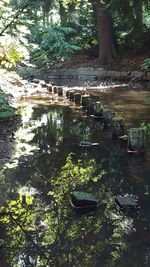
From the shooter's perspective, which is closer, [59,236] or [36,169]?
[59,236]

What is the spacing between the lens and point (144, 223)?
5.18 meters

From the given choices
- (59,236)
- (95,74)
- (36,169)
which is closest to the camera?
(59,236)

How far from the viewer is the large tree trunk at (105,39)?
1110 inches

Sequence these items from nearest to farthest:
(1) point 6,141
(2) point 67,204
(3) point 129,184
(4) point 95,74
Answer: (2) point 67,204
(3) point 129,184
(1) point 6,141
(4) point 95,74

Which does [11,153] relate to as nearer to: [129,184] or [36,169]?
[36,169]

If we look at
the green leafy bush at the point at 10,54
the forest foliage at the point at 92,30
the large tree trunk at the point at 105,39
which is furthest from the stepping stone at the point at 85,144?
the large tree trunk at the point at 105,39

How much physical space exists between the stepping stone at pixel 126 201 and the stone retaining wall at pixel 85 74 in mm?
17676

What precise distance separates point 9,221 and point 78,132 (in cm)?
548

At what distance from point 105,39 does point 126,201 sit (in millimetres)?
23733

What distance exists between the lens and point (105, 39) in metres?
28.3

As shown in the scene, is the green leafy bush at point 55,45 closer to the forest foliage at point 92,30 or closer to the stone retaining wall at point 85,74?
the forest foliage at point 92,30

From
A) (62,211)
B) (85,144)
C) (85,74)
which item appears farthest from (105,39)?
(62,211)

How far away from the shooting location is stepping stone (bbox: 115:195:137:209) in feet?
18.5

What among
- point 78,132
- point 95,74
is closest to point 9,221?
point 78,132
